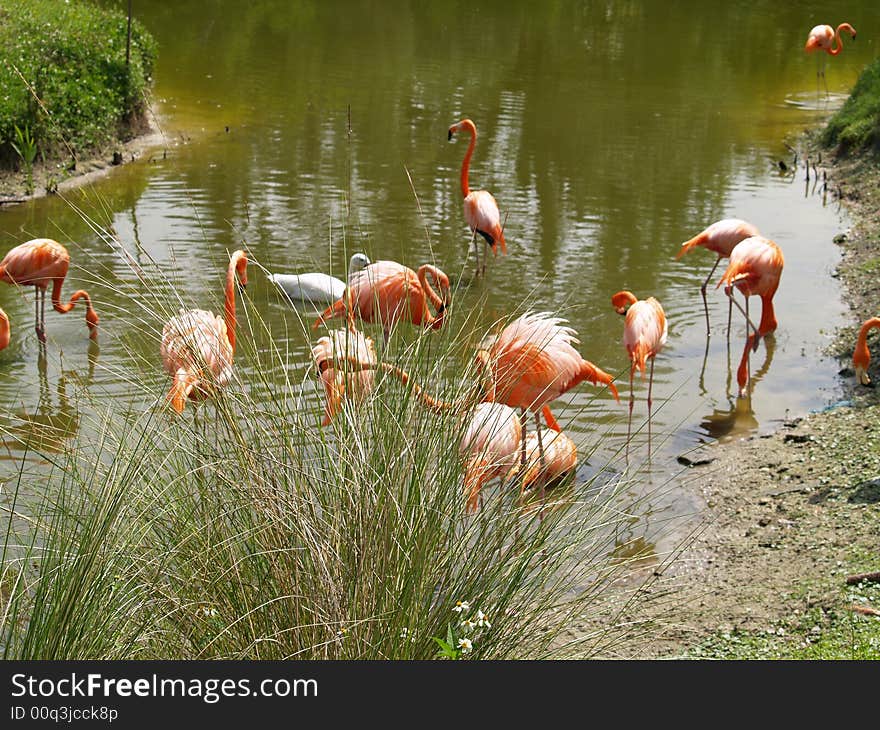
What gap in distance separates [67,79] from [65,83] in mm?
196

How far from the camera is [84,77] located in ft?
37.8

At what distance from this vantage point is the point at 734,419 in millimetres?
6383

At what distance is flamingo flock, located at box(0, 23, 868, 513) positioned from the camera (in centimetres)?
307

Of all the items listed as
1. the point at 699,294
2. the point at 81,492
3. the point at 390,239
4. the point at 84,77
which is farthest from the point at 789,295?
the point at 84,77

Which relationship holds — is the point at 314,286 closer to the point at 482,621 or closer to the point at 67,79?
the point at 482,621

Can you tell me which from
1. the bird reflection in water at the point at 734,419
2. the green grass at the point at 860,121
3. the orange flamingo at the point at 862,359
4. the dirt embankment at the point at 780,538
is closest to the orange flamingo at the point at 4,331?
the dirt embankment at the point at 780,538

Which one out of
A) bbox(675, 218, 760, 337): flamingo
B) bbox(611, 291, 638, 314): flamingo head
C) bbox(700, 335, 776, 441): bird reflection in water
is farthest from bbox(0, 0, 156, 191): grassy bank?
bbox(700, 335, 776, 441): bird reflection in water

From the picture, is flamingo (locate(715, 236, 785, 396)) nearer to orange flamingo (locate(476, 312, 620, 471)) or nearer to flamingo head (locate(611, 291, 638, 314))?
flamingo head (locate(611, 291, 638, 314))

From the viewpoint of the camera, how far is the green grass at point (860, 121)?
1177cm

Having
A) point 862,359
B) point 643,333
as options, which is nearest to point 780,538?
point 643,333

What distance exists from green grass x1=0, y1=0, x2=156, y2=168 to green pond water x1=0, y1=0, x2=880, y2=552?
0.59 meters

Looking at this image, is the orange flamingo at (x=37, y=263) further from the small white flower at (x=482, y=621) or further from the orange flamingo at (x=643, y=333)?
the small white flower at (x=482, y=621)

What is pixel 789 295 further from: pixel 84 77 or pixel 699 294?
pixel 84 77

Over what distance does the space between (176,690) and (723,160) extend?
37.0 ft
